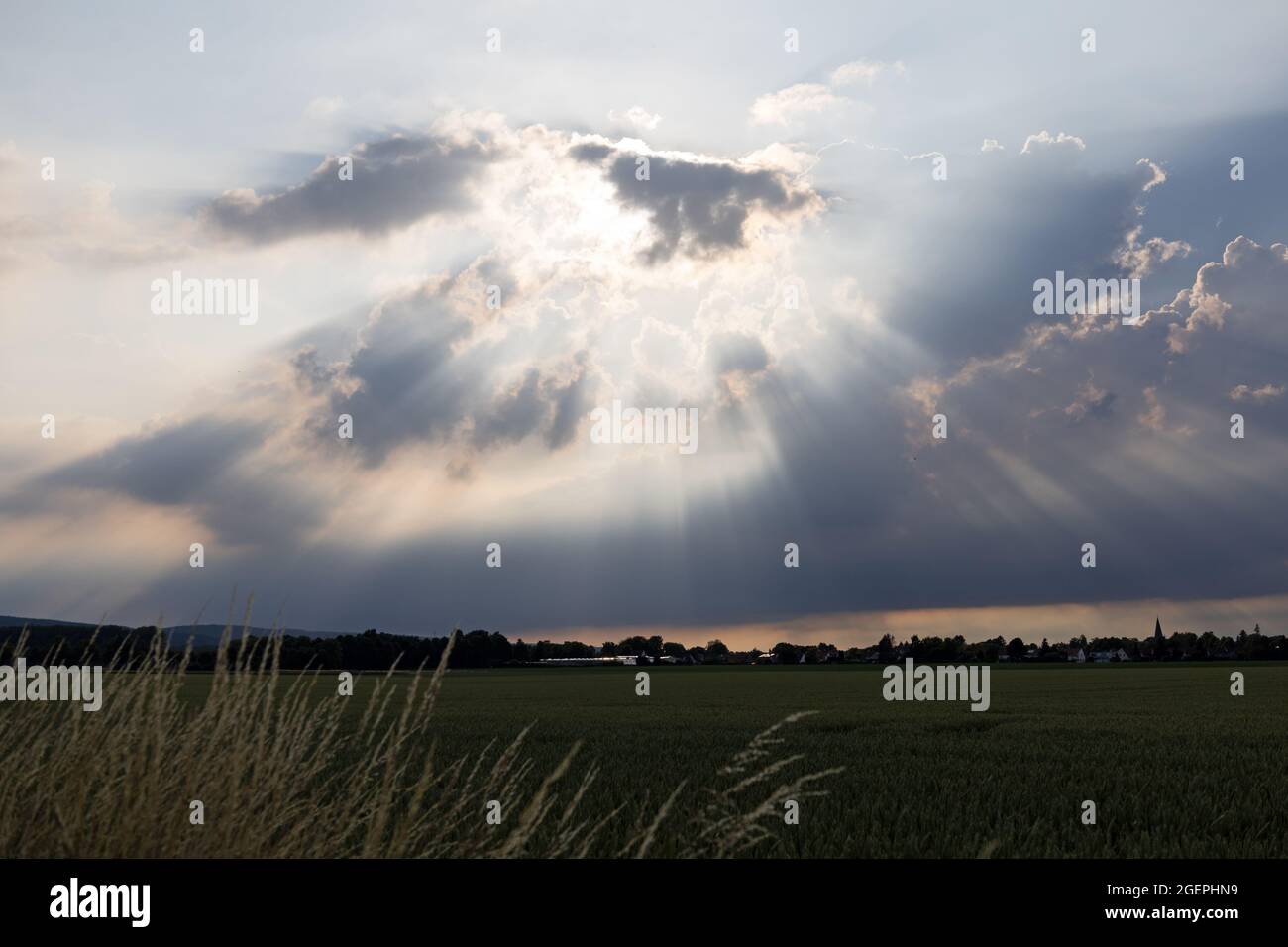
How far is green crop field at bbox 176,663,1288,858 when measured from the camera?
1108 cm

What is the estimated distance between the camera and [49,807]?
7.20 metres

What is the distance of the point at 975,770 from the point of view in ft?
58.0
